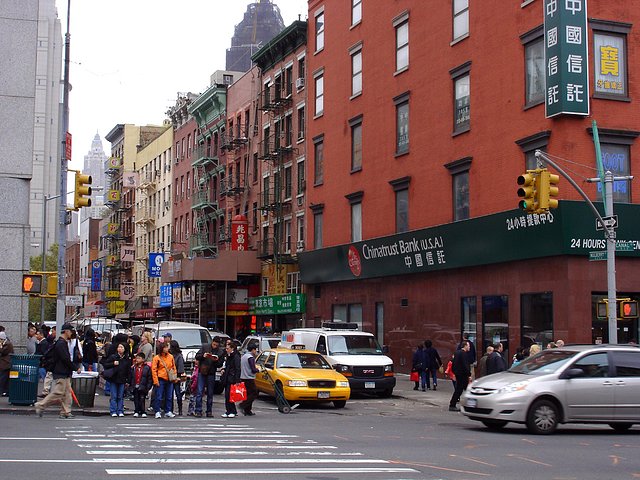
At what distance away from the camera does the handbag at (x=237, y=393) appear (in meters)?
20.5

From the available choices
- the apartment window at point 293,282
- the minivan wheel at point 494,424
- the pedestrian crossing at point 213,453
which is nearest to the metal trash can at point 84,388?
the pedestrian crossing at point 213,453

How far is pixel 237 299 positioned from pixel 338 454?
4269 centimetres

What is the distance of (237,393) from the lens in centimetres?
2059

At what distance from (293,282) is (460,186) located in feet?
62.0

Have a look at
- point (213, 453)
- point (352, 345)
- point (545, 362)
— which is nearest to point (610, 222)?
point (545, 362)

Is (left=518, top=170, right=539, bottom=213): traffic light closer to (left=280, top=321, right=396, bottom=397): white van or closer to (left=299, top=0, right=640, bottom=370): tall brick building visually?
(left=299, top=0, right=640, bottom=370): tall brick building

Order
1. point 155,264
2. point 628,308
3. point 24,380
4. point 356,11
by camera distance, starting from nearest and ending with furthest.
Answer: point 24,380 → point 628,308 → point 356,11 → point 155,264

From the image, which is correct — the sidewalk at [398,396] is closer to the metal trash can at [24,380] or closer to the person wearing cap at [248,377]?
the metal trash can at [24,380]

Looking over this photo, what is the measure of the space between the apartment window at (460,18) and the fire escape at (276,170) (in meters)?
17.2

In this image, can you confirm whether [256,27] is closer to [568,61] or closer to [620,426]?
[568,61]

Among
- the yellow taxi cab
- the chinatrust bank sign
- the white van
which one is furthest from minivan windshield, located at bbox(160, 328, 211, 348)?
the chinatrust bank sign

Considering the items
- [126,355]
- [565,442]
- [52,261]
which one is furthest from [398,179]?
[52,261]

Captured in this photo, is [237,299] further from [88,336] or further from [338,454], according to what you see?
[338,454]

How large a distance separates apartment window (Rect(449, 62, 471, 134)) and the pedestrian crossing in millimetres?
18285
